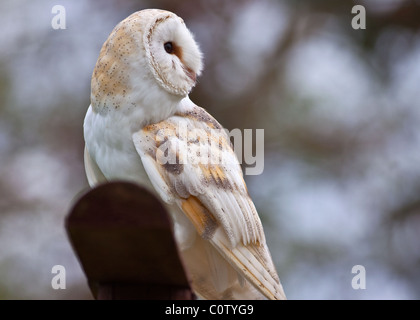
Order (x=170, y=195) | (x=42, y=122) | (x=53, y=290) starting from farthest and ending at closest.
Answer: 1. (x=42, y=122)
2. (x=53, y=290)
3. (x=170, y=195)

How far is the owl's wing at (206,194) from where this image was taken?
2.09 metres

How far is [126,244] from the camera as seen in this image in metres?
1.42

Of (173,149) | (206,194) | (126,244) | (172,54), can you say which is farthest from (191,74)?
(126,244)

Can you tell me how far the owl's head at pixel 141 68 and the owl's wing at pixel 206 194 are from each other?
100mm

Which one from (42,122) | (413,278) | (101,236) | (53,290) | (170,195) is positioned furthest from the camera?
(413,278)

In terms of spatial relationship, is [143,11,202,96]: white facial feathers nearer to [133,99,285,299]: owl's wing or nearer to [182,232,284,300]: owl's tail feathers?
[133,99,285,299]: owl's wing

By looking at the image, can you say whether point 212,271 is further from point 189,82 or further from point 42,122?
point 42,122

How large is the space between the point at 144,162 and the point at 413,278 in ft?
8.94

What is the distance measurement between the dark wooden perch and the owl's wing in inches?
20.8

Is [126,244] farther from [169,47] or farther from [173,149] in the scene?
[169,47]

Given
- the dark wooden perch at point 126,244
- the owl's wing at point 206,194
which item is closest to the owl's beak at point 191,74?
the owl's wing at point 206,194

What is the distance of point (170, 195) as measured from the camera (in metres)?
2.10

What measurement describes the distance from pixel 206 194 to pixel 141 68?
40cm

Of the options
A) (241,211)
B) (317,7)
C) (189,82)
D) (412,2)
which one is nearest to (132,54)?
(189,82)
